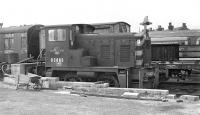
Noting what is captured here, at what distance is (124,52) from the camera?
13062 millimetres

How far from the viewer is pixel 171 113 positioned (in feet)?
24.5

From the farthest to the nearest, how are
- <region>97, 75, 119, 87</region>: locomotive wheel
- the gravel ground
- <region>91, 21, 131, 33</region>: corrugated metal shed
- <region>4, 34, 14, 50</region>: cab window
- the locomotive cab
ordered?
<region>4, 34, 14, 50</region>: cab window → <region>91, 21, 131, 33</region>: corrugated metal shed → the locomotive cab → <region>97, 75, 119, 87</region>: locomotive wheel → the gravel ground

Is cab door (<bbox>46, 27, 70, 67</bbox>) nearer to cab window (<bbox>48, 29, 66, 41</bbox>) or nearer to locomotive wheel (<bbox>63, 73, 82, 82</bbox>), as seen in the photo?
cab window (<bbox>48, 29, 66, 41</bbox>)

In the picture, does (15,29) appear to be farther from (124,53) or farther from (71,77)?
(124,53)

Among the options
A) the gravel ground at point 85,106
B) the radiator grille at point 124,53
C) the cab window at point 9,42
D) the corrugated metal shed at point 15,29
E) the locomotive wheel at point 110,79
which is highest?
the corrugated metal shed at point 15,29

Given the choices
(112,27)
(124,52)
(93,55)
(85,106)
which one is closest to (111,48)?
(124,52)

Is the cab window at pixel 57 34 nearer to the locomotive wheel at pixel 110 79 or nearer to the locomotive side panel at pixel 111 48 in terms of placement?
the locomotive side panel at pixel 111 48

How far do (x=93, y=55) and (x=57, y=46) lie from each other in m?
1.74

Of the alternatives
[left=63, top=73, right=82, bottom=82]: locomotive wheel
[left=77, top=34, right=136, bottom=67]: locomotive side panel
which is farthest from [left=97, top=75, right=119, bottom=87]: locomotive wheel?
[left=63, top=73, right=82, bottom=82]: locomotive wheel

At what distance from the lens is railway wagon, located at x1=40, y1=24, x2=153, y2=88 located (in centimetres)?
1284

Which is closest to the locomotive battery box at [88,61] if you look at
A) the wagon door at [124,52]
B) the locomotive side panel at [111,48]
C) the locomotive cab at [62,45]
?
the locomotive cab at [62,45]

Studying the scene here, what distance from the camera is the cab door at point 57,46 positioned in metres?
13.6

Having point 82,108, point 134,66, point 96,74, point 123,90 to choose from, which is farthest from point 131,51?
point 82,108

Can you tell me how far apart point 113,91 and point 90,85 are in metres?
1.11
